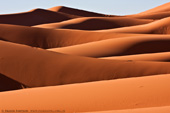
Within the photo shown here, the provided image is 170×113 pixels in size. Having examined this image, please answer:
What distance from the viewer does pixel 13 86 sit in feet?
23.8

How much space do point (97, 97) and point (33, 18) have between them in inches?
1599

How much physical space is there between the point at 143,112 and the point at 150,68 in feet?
14.4

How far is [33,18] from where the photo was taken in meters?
43.9

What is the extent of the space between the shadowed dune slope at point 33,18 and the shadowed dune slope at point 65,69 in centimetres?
3450

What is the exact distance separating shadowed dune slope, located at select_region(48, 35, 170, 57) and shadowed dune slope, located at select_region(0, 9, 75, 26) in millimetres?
28951

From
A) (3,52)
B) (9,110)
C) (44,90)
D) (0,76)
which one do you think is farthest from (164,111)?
(3,52)

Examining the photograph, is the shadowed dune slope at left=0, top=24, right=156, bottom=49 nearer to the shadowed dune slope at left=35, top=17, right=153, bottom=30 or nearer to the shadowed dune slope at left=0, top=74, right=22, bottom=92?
the shadowed dune slope at left=35, top=17, right=153, bottom=30

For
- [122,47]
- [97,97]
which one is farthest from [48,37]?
[97,97]

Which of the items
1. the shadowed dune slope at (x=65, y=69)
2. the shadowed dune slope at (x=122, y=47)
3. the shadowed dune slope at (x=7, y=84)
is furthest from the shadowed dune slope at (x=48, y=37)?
the shadowed dune slope at (x=7, y=84)

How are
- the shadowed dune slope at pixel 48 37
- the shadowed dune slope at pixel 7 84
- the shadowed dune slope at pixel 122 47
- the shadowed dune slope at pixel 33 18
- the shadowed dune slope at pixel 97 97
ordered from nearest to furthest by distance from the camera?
the shadowed dune slope at pixel 97 97
the shadowed dune slope at pixel 7 84
the shadowed dune slope at pixel 122 47
the shadowed dune slope at pixel 48 37
the shadowed dune slope at pixel 33 18

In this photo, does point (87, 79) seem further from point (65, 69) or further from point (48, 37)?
point (48, 37)

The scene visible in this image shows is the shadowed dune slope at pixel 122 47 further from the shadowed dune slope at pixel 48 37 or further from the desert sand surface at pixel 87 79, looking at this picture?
the shadowed dune slope at pixel 48 37

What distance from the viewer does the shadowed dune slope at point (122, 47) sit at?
12.7 metres

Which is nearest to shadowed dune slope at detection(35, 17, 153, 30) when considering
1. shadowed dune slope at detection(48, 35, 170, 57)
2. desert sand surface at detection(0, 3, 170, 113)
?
shadowed dune slope at detection(48, 35, 170, 57)
